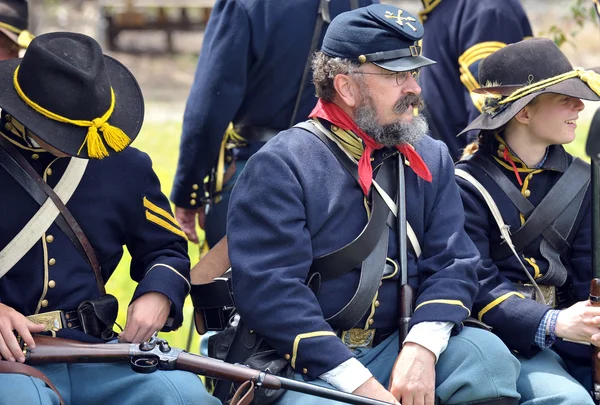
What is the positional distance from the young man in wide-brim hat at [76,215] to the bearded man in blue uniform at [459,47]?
6.86 feet

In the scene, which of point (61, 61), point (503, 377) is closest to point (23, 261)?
point (61, 61)

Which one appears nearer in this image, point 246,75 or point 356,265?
point 356,265

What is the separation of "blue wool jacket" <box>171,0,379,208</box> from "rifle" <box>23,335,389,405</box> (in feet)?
6.24

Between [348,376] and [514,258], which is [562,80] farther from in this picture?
[348,376]

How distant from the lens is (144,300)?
4.36 metres

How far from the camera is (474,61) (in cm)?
577

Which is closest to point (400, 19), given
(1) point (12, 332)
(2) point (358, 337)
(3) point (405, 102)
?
(3) point (405, 102)

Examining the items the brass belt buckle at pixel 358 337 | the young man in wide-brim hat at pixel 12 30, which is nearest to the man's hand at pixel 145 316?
the brass belt buckle at pixel 358 337

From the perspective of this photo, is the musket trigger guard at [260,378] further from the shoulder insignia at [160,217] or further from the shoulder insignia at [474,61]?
the shoulder insignia at [474,61]

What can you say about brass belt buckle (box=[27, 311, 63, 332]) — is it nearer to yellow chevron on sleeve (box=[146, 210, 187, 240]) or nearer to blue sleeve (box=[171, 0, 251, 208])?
yellow chevron on sleeve (box=[146, 210, 187, 240])

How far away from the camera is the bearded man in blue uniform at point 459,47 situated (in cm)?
579

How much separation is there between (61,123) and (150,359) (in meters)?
0.96

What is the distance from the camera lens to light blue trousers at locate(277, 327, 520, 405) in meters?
4.07

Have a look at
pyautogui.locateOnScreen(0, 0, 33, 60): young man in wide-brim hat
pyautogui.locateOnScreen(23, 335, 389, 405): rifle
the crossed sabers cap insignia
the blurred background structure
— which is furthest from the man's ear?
the blurred background structure
